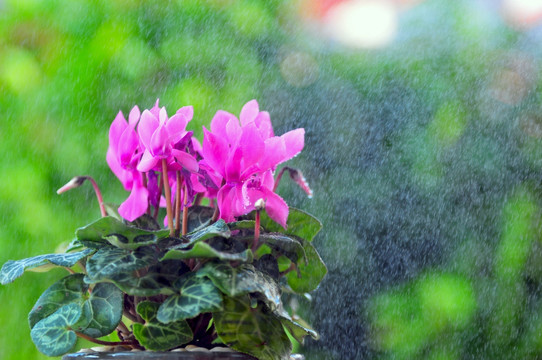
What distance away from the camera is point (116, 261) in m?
0.58

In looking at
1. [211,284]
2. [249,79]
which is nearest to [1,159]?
[249,79]

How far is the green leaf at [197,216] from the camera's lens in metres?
0.71

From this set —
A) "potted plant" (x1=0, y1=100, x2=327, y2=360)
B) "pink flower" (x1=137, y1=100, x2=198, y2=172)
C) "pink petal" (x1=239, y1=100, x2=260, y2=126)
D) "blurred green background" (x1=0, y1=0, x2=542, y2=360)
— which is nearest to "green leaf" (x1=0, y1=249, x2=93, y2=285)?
"potted plant" (x1=0, y1=100, x2=327, y2=360)

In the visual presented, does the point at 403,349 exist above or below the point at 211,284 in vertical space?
below

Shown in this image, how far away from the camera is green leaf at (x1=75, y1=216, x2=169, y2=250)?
587mm

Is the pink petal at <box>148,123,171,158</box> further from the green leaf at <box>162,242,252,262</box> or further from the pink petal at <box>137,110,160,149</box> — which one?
the green leaf at <box>162,242,252,262</box>

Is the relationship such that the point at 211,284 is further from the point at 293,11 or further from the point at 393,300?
the point at 293,11

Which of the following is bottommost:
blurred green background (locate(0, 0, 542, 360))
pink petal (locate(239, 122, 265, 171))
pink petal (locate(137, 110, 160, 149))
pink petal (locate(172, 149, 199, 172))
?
blurred green background (locate(0, 0, 542, 360))

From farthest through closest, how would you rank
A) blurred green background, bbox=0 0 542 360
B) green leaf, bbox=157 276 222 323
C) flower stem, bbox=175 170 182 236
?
1. blurred green background, bbox=0 0 542 360
2. flower stem, bbox=175 170 182 236
3. green leaf, bbox=157 276 222 323

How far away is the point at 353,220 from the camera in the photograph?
4.53 feet

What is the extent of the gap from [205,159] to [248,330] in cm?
17

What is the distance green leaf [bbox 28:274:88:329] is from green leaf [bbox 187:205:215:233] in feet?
0.44

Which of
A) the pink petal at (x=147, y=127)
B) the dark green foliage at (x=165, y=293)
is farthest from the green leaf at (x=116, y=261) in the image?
the pink petal at (x=147, y=127)

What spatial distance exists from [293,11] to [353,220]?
20.3 inches
